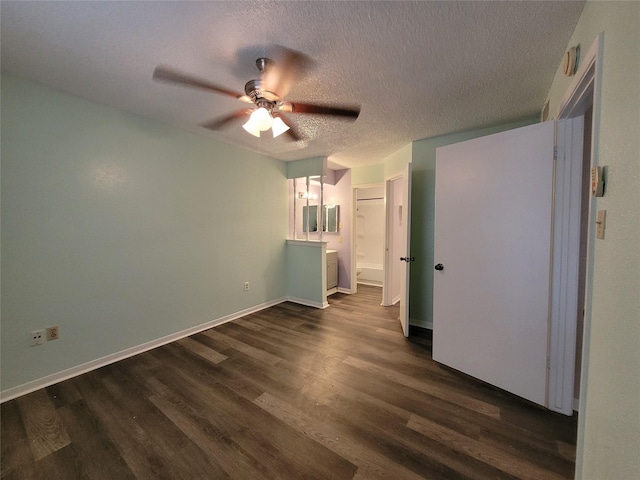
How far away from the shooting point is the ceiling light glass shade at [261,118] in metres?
1.49

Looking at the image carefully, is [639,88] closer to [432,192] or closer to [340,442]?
[340,442]

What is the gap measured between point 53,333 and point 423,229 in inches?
147

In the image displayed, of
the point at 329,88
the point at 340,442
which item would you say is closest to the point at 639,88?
the point at 329,88

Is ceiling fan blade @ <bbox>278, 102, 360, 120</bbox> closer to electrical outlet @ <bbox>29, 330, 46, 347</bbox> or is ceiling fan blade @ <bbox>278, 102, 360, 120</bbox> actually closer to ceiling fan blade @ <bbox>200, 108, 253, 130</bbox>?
ceiling fan blade @ <bbox>200, 108, 253, 130</bbox>

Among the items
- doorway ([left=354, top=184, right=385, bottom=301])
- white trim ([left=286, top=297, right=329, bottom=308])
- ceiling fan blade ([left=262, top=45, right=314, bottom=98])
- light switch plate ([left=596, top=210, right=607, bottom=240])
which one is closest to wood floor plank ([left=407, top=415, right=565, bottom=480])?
light switch plate ([left=596, top=210, right=607, bottom=240])

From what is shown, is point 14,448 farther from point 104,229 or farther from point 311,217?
point 311,217

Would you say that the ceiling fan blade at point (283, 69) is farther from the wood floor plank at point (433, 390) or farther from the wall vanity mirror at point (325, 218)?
the wall vanity mirror at point (325, 218)

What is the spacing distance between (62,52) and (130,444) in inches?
95.0

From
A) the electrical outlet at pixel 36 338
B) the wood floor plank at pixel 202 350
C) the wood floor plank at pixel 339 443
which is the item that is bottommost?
the wood floor plank at pixel 339 443

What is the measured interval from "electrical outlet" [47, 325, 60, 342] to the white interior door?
327cm

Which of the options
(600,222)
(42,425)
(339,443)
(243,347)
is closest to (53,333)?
(42,425)

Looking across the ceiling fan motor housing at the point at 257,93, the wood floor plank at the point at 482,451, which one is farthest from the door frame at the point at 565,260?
the ceiling fan motor housing at the point at 257,93

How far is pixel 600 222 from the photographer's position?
36.4 inches

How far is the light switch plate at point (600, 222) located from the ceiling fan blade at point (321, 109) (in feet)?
4.23
